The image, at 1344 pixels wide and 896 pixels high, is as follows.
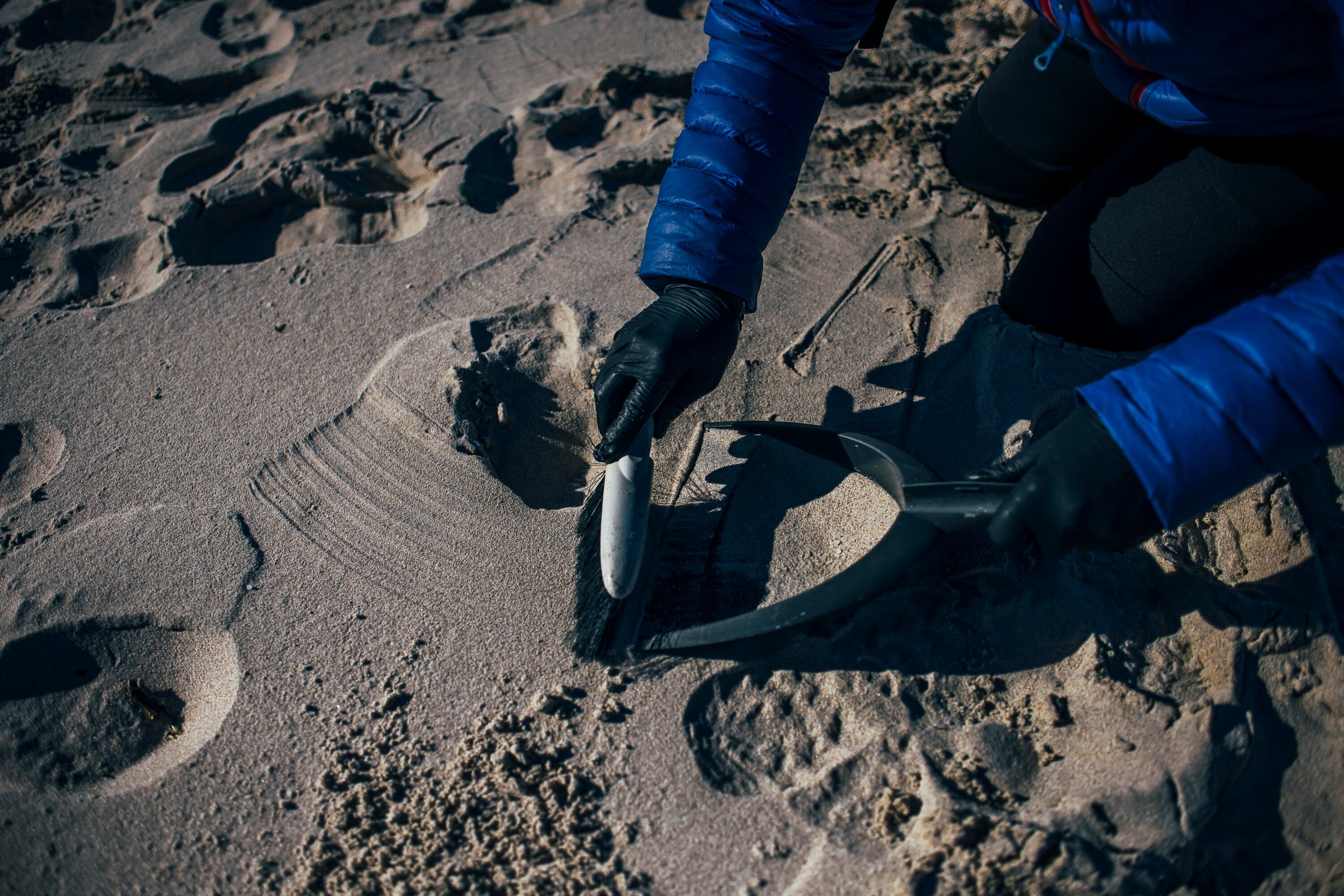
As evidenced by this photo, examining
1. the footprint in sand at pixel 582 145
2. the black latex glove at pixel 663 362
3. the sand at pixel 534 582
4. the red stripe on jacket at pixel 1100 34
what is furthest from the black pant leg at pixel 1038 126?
the black latex glove at pixel 663 362

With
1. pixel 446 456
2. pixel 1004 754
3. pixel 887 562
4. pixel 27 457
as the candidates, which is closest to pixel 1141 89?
pixel 887 562

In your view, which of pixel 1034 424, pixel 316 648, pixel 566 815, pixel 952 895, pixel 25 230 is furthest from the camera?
pixel 25 230

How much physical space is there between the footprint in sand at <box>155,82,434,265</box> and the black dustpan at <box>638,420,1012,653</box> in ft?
4.91

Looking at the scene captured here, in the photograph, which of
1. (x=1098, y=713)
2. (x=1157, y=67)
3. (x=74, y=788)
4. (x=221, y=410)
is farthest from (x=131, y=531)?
(x=1157, y=67)

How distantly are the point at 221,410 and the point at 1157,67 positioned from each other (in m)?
2.15

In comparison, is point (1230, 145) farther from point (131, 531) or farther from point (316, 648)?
point (131, 531)

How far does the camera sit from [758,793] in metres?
1.39

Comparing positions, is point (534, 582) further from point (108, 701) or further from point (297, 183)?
point (297, 183)

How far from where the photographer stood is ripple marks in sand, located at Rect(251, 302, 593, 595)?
5.50 ft

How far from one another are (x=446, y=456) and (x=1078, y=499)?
127 centimetres

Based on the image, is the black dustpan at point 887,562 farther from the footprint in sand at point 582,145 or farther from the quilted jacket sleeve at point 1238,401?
the footprint in sand at point 582,145

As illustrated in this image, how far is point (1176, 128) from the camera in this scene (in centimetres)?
170

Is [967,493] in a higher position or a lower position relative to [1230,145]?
lower

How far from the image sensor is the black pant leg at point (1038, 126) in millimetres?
2037
